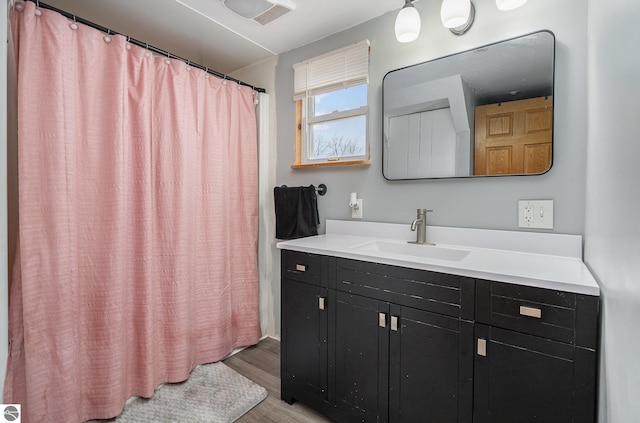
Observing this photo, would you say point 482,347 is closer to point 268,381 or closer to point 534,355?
point 534,355

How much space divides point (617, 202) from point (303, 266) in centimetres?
121

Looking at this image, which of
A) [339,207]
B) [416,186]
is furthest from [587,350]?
[339,207]

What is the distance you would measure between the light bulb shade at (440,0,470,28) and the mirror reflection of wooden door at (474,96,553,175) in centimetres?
40

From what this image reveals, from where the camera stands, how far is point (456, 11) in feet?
4.21

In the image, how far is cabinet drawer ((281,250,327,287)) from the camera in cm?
148

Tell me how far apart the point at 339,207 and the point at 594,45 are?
138 cm

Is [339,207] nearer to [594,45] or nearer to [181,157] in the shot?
[181,157]

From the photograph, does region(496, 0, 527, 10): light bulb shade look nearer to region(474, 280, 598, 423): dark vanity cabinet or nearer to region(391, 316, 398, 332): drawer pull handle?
region(474, 280, 598, 423): dark vanity cabinet

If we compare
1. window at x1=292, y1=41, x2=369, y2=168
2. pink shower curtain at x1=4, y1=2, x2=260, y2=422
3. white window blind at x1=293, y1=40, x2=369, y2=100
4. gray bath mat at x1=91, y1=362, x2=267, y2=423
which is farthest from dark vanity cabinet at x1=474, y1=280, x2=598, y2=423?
pink shower curtain at x1=4, y1=2, x2=260, y2=422

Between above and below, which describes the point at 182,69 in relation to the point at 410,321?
above

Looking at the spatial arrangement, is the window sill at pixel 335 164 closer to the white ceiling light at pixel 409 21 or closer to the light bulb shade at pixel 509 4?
the white ceiling light at pixel 409 21

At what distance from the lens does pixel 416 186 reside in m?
1.66

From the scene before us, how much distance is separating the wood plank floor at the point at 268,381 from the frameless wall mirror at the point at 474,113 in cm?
139

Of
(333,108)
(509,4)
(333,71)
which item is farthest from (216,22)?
(509,4)
